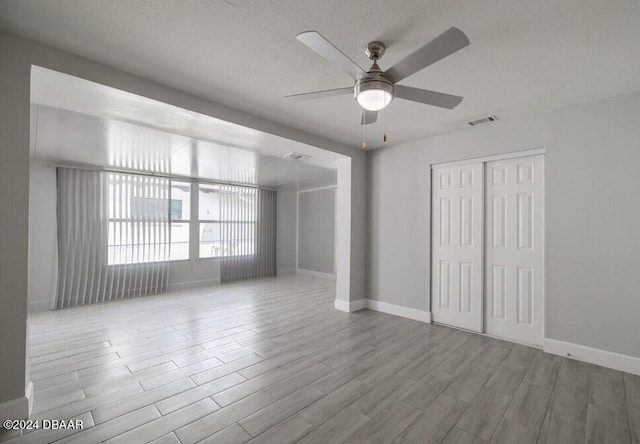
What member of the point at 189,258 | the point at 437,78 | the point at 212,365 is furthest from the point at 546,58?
the point at 189,258

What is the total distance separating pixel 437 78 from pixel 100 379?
395cm

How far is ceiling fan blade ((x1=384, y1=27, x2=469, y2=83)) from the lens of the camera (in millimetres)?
1381

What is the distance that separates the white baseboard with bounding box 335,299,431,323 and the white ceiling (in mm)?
2362

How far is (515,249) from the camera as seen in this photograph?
3322 mm

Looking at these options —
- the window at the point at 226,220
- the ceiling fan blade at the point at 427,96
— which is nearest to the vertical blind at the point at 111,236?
the window at the point at 226,220

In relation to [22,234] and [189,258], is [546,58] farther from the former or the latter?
[189,258]

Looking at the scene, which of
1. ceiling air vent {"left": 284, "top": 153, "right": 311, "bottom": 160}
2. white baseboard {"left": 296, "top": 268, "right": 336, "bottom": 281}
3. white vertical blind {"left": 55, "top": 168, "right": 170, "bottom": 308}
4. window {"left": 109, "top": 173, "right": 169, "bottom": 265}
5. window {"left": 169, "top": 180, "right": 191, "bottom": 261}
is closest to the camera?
ceiling air vent {"left": 284, "top": 153, "right": 311, "bottom": 160}

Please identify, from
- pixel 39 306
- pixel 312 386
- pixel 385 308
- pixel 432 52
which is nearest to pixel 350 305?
pixel 385 308

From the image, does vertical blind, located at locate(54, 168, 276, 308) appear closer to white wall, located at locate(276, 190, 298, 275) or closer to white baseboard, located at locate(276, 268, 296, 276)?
white baseboard, located at locate(276, 268, 296, 276)

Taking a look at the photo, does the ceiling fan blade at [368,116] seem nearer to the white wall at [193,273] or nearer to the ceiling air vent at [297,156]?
the ceiling air vent at [297,156]

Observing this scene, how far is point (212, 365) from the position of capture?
108 inches

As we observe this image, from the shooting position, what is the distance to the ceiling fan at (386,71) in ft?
4.66

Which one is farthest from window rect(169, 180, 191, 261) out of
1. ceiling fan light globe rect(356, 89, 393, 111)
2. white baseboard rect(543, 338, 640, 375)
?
white baseboard rect(543, 338, 640, 375)

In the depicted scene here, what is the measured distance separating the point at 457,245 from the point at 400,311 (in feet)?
4.29
